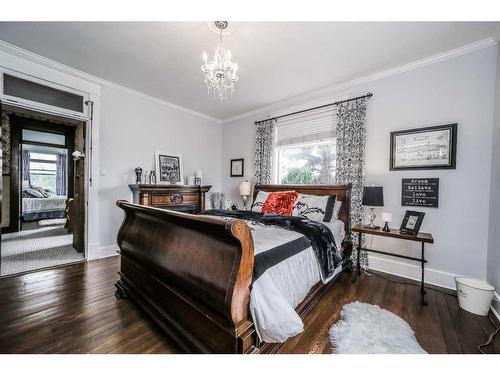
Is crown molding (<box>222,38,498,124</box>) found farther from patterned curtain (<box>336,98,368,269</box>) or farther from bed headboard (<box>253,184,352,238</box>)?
bed headboard (<box>253,184,352,238</box>)

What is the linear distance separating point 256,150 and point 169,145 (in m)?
1.82

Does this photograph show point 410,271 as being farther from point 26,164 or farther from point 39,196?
point 26,164

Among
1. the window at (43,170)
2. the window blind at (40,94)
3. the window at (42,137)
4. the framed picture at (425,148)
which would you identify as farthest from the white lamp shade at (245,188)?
the window at (43,170)

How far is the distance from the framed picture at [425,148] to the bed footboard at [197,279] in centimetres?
268

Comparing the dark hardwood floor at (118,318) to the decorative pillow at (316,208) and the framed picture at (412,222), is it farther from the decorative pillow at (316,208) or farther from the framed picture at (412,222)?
the decorative pillow at (316,208)

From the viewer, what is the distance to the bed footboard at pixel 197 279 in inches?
45.6

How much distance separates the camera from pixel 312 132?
3.71 meters

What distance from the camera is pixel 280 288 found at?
1433mm

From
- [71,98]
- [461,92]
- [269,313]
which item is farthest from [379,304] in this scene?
[71,98]

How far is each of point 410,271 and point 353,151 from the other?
1.80 metres

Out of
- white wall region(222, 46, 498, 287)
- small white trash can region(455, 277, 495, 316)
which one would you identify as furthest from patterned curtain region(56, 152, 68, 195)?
small white trash can region(455, 277, 495, 316)

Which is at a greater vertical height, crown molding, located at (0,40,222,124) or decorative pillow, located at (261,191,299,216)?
crown molding, located at (0,40,222,124)

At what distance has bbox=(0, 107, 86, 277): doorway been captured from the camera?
10.8ft

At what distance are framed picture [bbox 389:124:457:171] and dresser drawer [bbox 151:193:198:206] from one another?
3.54 m
